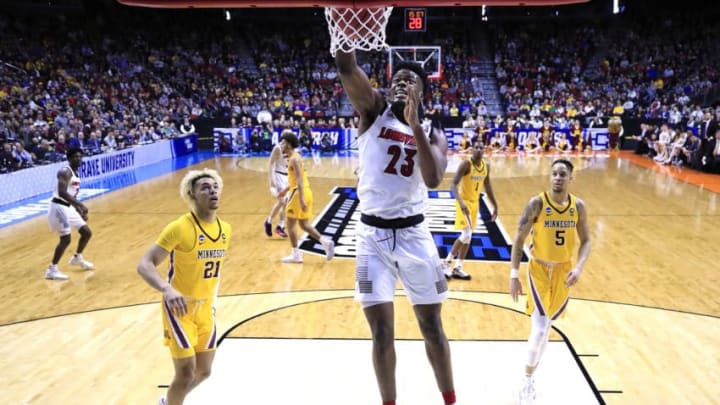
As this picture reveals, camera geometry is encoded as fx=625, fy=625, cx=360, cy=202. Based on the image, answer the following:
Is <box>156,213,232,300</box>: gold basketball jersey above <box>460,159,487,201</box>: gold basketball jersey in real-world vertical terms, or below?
above

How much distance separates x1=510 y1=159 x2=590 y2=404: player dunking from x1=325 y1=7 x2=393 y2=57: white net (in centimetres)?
176

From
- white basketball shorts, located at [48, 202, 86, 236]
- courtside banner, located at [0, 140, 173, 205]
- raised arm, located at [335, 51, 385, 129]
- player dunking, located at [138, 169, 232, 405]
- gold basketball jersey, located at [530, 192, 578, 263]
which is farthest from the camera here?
courtside banner, located at [0, 140, 173, 205]

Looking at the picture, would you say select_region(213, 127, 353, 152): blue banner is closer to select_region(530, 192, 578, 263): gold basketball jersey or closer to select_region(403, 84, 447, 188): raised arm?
select_region(530, 192, 578, 263): gold basketball jersey

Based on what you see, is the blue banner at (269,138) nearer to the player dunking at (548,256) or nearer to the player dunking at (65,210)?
the player dunking at (65,210)

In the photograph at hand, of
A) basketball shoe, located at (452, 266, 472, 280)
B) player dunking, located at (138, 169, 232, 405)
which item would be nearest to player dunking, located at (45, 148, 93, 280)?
player dunking, located at (138, 169, 232, 405)

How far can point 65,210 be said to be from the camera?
7961 millimetres

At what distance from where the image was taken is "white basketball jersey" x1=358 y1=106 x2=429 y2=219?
132 inches

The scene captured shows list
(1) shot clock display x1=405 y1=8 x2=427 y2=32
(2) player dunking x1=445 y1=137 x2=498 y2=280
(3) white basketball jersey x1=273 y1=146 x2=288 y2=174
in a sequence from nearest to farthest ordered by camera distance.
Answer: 1. (2) player dunking x1=445 y1=137 x2=498 y2=280
2. (3) white basketball jersey x1=273 y1=146 x2=288 y2=174
3. (1) shot clock display x1=405 y1=8 x2=427 y2=32

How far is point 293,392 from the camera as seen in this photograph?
460 centimetres

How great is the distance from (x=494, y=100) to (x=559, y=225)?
25558 millimetres

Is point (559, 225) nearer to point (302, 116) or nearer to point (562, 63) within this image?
point (302, 116)

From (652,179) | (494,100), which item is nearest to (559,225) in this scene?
(652,179)

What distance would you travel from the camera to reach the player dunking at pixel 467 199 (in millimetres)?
7555

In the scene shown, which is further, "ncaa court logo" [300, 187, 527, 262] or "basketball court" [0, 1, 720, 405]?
"ncaa court logo" [300, 187, 527, 262]
